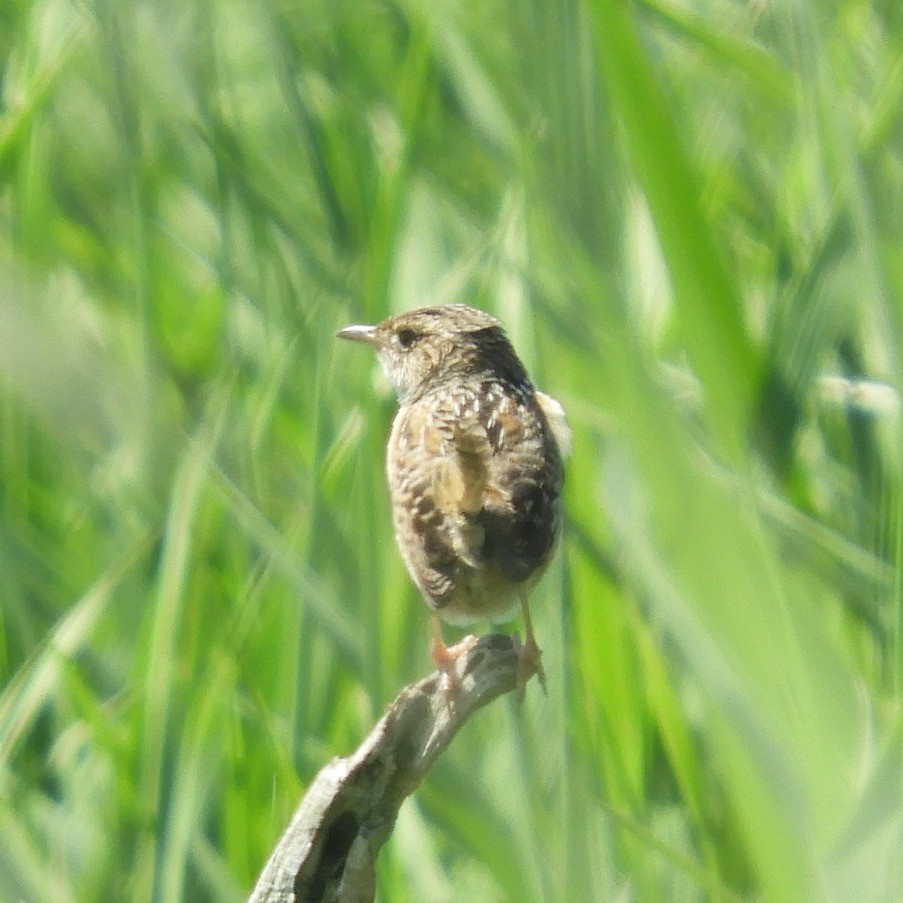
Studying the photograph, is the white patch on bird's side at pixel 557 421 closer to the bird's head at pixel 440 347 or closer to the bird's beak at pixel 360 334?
the bird's head at pixel 440 347

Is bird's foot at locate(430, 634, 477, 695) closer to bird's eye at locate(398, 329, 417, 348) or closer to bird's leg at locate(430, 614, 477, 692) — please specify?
bird's leg at locate(430, 614, 477, 692)

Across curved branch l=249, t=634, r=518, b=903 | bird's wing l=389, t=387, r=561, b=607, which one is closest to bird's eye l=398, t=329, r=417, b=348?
bird's wing l=389, t=387, r=561, b=607

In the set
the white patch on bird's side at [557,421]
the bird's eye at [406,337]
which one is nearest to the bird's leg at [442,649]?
the white patch on bird's side at [557,421]

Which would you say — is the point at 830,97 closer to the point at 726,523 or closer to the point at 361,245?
the point at 726,523

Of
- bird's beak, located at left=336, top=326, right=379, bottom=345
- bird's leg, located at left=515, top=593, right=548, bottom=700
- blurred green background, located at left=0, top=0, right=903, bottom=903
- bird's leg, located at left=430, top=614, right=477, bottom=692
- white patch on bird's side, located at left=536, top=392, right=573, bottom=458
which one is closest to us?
blurred green background, located at left=0, top=0, right=903, bottom=903

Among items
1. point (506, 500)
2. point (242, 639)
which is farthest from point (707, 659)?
point (242, 639)

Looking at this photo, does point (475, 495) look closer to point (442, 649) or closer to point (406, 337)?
point (442, 649)
